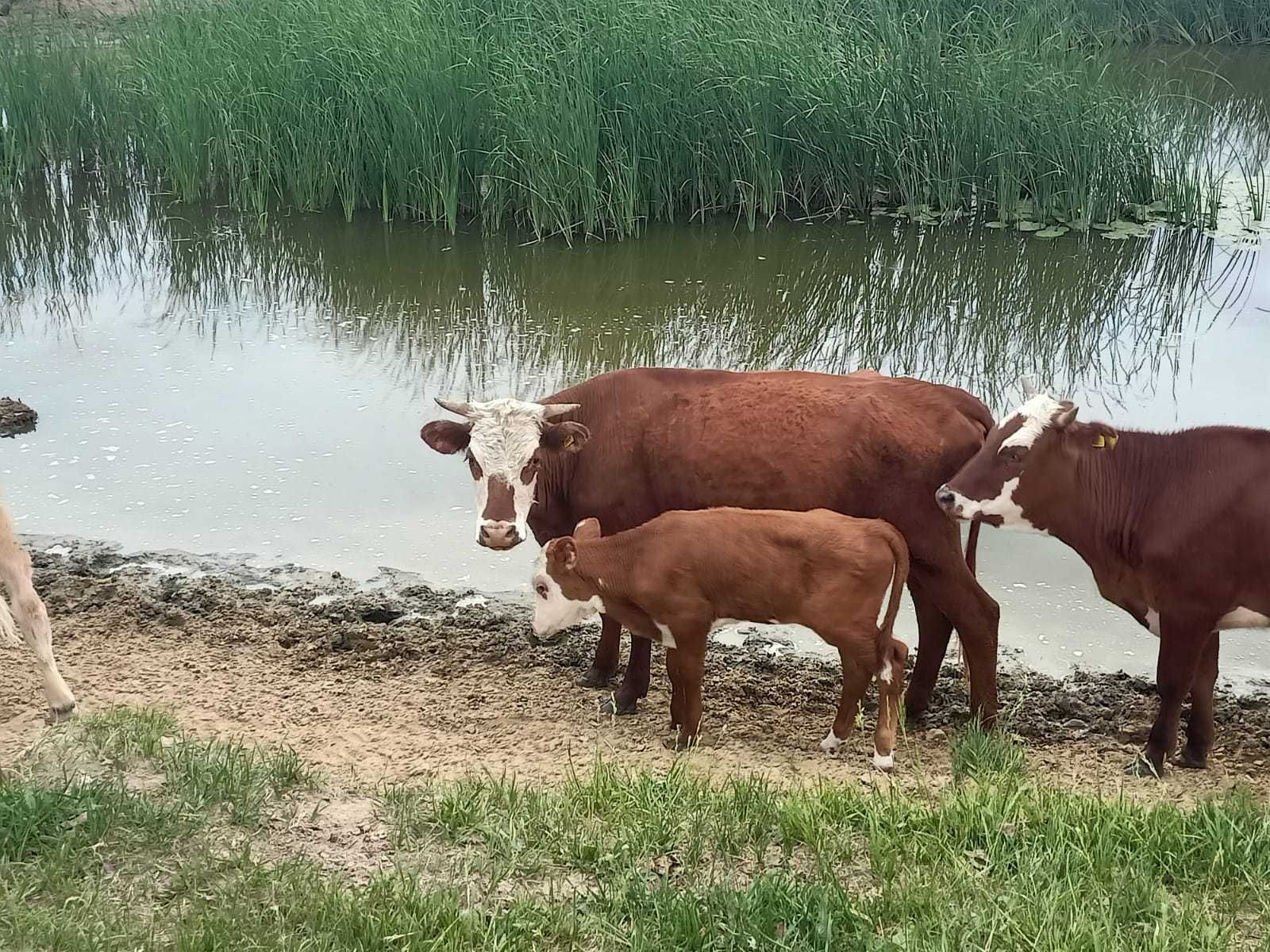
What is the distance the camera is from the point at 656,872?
3.68 meters

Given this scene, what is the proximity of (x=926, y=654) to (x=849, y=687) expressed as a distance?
68 cm

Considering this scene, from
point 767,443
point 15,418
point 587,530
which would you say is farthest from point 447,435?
point 15,418

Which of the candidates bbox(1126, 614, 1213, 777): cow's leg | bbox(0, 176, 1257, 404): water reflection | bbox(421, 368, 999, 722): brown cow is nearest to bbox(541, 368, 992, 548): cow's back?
bbox(421, 368, 999, 722): brown cow

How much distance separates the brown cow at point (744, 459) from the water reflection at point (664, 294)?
3.15 metres

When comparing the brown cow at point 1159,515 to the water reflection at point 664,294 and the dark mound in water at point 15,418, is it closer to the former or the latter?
the water reflection at point 664,294

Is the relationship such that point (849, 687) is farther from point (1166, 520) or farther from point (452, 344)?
point (452, 344)

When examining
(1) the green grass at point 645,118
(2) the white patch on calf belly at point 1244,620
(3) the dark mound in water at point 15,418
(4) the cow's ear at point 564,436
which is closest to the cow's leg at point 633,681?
(4) the cow's ear at point 564,436

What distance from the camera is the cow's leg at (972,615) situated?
5.25m

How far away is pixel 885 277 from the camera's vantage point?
36.8ft

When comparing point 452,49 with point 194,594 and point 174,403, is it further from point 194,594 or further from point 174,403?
point 194,594

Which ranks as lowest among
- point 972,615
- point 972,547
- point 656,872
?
point 656,872

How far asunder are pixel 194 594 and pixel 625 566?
2636 mm

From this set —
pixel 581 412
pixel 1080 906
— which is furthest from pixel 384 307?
pixel 1080 906

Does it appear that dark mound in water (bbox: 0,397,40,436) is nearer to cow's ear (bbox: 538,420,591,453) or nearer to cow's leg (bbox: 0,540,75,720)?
cow's leg (bbox: 0,540,75,720)
